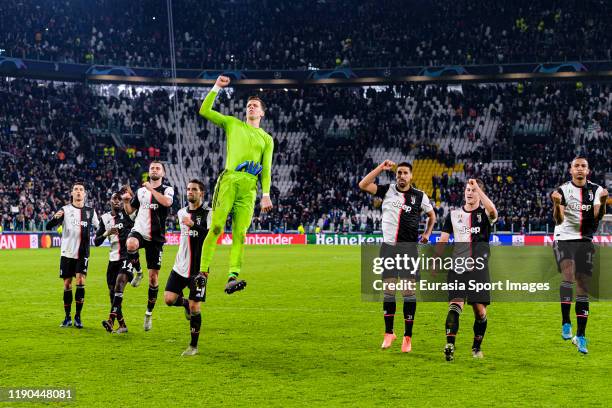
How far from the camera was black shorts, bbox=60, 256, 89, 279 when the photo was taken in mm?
14039

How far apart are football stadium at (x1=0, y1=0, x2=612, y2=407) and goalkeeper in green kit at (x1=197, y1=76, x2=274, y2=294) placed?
3 centimetres

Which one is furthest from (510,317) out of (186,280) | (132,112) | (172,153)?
(132,112)

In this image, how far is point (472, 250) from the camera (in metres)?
10.8

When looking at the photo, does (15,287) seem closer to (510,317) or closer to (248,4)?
(510,317)

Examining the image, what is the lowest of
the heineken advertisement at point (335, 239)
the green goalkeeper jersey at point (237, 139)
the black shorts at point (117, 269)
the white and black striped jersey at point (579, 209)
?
the heineken advertisement at point (335, 239)

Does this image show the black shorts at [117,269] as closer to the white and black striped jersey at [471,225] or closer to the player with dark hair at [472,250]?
the player with dark hair at [472,250]

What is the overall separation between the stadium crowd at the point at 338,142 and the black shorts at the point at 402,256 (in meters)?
33.6

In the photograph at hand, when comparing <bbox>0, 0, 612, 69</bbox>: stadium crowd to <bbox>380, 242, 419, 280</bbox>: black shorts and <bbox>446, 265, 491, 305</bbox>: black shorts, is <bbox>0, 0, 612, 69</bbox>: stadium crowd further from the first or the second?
<bbox>446, 265, 491, 305</bbox>: black shorts

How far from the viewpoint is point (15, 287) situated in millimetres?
22062

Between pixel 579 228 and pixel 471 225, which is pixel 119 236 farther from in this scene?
Result: pixel 579 228

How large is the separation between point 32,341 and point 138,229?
96.4 inches

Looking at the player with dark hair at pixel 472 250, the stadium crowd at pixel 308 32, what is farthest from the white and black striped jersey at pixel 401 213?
the stadium crowd at pixel 308 32

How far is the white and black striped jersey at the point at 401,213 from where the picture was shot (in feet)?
37.7

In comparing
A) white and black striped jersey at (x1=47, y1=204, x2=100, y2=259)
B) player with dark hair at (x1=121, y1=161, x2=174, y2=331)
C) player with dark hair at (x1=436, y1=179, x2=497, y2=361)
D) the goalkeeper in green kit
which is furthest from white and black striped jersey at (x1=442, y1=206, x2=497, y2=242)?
white and black striped jersey at (x1=47, y1=204, x2=100, y2=259)
